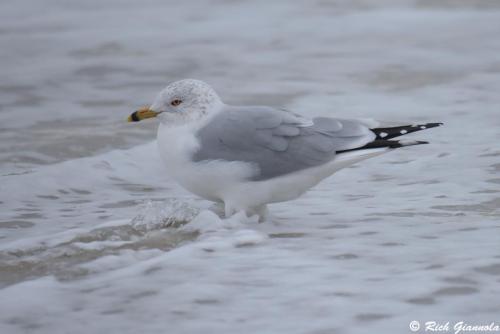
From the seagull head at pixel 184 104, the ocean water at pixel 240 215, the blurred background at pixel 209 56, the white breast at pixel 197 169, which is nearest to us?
the ocean water at pixel 240 215

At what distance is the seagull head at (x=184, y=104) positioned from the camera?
5250 millimetres

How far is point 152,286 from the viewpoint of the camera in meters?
4.20

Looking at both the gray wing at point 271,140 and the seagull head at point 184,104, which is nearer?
the gray wing at point 271,140

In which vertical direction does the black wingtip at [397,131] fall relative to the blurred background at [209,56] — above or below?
above

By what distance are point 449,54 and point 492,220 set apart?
4.46 metres

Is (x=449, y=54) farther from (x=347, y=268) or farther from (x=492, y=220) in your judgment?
(x=347, y=268)

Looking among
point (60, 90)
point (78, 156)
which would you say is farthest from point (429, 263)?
point (60, 90)

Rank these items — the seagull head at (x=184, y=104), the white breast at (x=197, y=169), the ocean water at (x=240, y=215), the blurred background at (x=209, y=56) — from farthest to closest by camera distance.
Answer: the blurred background at (x=209, y=56), the seagull head at (x=184, y=104), the white breast at (x=197, y=169), the ocean water at (x=240, y=215)

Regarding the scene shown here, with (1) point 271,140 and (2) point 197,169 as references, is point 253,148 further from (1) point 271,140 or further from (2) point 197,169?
(2) point 197,169

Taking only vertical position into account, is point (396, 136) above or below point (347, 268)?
above

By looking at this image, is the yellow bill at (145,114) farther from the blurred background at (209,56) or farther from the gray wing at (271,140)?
the blurred background at (209,56)

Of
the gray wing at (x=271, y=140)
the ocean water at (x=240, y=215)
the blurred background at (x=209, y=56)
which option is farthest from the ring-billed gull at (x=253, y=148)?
the blurred background at (x=209, y=56)

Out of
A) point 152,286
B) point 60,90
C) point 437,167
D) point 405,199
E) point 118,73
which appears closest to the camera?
point 152,286

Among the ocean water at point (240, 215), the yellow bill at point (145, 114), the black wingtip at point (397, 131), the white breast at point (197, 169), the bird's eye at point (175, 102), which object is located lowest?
the ocean water at point (240, 215)
